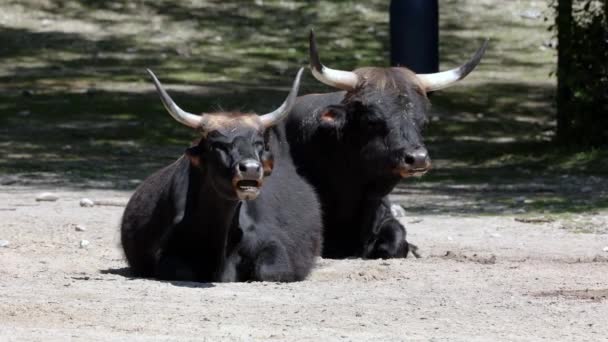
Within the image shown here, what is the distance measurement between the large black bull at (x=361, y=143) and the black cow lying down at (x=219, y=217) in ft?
3.31

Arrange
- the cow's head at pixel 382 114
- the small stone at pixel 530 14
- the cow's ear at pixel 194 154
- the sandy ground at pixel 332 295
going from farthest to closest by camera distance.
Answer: the small stone at pixel 530 14
the cow's head at pixel 382 114
the cow's ear at pixel 194 154
the sandy ground at pixel 332 295

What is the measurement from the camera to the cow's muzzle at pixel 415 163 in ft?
34.6

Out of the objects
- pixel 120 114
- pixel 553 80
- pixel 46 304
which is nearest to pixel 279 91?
pixel 120 114

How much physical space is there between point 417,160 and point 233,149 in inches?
66.0

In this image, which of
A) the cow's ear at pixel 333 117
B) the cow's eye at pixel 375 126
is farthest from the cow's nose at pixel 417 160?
the cow's ear at pixel 333 117

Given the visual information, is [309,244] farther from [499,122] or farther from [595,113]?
[499,122]

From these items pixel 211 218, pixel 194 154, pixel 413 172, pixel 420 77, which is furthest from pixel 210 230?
pixel 420 77

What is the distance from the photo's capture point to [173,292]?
355 inches

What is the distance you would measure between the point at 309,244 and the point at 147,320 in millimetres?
2667

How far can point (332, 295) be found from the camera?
915cm

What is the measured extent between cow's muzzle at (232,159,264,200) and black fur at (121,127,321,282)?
0.15m

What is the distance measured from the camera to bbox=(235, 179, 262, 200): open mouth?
9172mm

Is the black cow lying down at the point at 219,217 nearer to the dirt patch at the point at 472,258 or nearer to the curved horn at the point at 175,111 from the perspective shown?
the curved horn at the point at 175,111

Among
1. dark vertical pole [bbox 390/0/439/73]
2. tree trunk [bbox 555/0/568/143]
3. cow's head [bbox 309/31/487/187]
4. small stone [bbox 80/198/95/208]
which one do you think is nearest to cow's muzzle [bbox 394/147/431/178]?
cow's head [bbox 309/31/487/187]
